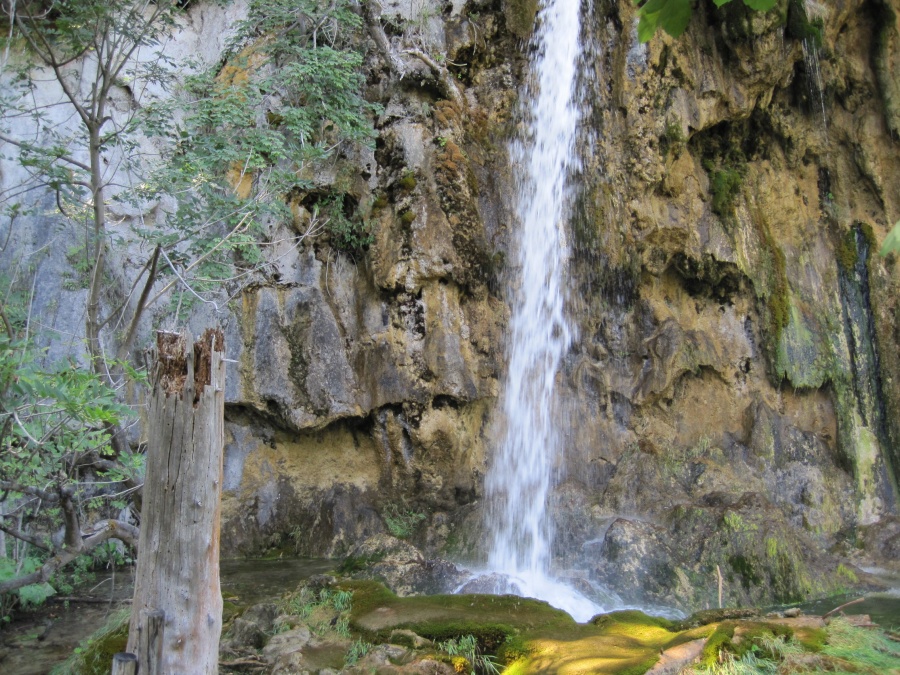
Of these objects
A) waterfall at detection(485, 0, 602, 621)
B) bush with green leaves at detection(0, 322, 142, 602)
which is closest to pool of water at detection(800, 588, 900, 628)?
waterfall at detection(485, 0, 602, 621)

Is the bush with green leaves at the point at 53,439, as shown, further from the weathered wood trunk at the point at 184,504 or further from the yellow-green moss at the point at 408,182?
the yellow-green moss at the point at 408,182

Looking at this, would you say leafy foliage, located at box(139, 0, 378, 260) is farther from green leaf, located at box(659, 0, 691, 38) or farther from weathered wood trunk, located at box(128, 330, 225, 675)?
green leaf, located at box(659, 0, 691, 38)

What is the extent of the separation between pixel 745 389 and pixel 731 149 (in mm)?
3623

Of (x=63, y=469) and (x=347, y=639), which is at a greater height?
(x=63, y=469)

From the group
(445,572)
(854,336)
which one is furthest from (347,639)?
(854,336)

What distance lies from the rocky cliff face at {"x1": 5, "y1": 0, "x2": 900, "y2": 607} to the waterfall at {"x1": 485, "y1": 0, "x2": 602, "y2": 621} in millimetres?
224

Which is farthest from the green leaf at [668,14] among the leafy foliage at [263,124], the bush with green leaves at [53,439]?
the leafy foliage at [263,124]

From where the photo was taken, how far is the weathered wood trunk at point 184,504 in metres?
3.58

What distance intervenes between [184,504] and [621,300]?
25.8 ft

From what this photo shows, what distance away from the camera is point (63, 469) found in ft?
16.6

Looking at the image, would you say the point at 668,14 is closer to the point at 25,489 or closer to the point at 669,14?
the point at 669,14

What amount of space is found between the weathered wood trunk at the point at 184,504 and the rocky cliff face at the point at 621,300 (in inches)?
215

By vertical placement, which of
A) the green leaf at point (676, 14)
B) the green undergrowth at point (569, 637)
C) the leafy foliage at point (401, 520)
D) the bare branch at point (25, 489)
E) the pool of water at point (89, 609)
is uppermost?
the green leaf at point (676, 14)

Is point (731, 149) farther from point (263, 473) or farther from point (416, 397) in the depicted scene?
point (263, 473)
